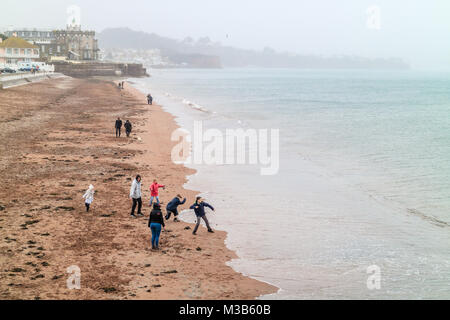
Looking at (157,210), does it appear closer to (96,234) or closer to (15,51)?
(96,234)

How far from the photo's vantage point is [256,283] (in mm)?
12344

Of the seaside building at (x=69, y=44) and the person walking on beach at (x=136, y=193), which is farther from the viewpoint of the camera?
the seaside building at (x=69, y=44)

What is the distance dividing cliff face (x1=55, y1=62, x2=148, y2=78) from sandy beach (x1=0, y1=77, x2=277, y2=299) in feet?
333

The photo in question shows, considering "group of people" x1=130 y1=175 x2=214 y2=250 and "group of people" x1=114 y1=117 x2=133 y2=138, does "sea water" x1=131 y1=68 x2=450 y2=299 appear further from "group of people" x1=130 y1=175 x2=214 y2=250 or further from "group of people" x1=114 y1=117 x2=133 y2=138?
"group of people" x1=114 y1=117 x2=133 y2=138

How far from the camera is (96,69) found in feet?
448

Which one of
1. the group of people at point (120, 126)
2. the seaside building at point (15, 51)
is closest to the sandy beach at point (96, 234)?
the group of people at point (120, 126)

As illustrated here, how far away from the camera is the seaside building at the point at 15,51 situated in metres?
106

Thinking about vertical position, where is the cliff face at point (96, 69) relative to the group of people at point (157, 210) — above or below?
above

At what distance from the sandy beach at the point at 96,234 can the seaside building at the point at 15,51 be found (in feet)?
286

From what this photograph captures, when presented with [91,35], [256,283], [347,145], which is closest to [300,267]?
[256,283]

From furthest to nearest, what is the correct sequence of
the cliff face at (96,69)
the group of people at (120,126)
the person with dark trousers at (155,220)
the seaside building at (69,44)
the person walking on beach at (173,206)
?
1. the seaside building at (69,44)
2. the cliff face at (96,69)
3. the group of people at (120,126)
4. the person walking on beach at (173,206)
5. the person with dark trousers at (155,220)

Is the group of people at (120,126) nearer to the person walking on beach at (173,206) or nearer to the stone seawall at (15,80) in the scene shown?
the person walking on beach at (173,206)

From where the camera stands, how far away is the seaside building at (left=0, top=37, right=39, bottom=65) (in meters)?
106
